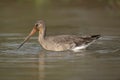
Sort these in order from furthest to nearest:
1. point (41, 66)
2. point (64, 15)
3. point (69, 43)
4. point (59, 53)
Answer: point (64, 15) → point (69, 43) → point (59, 53) → point (41, 66)

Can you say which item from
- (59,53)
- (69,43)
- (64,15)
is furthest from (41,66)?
(64,15)

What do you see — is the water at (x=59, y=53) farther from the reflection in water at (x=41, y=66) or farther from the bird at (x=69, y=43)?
the bird at (x=69, y=43)

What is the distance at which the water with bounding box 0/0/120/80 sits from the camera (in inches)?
560

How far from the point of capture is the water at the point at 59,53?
560 inches

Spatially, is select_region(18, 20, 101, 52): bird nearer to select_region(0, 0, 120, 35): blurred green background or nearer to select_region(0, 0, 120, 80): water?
select_region(0, 0, 120, 80): water

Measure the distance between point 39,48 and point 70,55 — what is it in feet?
5.30

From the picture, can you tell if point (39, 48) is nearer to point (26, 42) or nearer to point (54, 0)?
point (26, 42)

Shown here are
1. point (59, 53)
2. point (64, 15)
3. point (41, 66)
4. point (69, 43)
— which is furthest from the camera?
point (64, 15)

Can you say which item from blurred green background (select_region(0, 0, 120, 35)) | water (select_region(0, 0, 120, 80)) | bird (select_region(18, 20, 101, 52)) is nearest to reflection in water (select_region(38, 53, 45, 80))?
water (select_region(0, 0, 120, 80))

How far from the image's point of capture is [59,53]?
1675 cm

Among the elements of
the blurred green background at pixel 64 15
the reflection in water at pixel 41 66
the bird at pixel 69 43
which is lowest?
the reflection in water at pixel 41 66

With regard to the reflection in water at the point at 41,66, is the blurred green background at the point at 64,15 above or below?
above

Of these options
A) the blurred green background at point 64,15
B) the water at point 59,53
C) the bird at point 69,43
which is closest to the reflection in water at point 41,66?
the water at point 59,53

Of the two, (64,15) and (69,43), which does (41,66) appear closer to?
(69,43)
